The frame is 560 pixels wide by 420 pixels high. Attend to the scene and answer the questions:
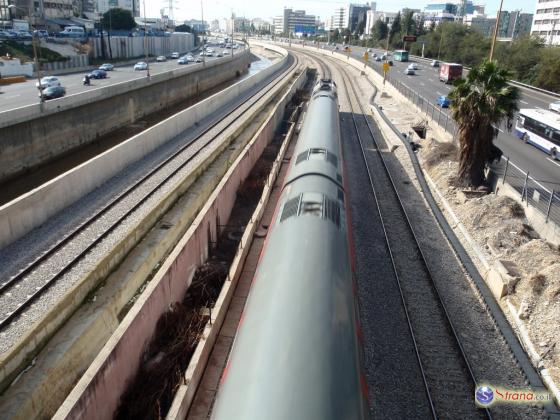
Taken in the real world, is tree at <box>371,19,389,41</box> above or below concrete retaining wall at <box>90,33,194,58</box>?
above

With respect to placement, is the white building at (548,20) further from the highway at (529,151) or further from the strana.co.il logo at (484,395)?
the strana.co.il logo at (484,395)

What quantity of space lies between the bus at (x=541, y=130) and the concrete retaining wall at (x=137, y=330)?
1999cm

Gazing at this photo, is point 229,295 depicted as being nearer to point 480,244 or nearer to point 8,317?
point 8,317

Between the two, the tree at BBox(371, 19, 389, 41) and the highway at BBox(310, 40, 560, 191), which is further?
the tree at BBox(371, 19, 389, 41)

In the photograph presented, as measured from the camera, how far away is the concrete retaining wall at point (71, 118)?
27.3 m

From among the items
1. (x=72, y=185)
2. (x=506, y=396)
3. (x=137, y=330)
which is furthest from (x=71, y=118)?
(x=506, y=396)

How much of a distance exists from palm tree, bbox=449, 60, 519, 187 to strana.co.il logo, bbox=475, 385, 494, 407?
1374 cm

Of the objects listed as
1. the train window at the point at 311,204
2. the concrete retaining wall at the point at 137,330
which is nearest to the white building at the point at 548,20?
the concrete retaining wall at the point at 137,330

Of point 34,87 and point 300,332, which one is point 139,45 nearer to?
point 34,87

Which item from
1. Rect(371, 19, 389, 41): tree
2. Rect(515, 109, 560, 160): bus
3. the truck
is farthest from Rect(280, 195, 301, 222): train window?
Rect(371, 19, 389, 41): tree

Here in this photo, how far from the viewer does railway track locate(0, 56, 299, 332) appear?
46.8ft

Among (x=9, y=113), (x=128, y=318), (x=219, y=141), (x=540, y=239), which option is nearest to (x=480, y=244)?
(x=540, y=239)

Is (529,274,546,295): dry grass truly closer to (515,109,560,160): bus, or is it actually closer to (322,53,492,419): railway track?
(322,53,492,419): railway track

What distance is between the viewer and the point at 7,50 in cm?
6419
